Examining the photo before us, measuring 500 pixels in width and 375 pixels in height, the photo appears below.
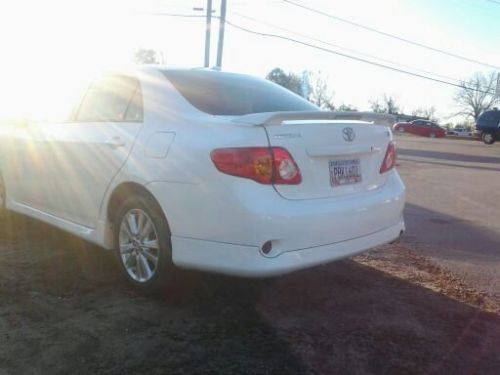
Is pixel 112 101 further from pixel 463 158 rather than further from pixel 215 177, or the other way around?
pixel 463 158

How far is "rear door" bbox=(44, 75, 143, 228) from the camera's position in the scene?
3936 mm

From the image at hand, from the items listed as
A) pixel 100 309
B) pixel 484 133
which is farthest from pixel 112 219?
pixel 484 133

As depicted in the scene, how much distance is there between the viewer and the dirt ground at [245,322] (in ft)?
9.44

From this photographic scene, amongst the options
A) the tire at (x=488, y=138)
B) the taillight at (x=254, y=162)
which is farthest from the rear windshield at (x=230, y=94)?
the tire at (x=488, y=138)

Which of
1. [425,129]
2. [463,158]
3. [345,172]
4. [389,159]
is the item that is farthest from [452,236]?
[425,129]

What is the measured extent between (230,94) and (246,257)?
4.57 feet

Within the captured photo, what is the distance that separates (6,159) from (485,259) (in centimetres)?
477

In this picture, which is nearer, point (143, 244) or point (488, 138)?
point (143, 244)

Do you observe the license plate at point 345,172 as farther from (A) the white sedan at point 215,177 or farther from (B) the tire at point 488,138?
(B) the tire at point 488,138

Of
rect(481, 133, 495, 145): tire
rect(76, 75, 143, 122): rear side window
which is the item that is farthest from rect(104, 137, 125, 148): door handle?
rect(481, 133, 495, 145): tire

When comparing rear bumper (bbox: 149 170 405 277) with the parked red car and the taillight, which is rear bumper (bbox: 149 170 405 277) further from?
the parked red car

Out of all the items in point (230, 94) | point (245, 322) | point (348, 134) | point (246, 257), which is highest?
point (230, 94)

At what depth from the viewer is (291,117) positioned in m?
3.33

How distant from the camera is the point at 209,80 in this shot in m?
4.18
